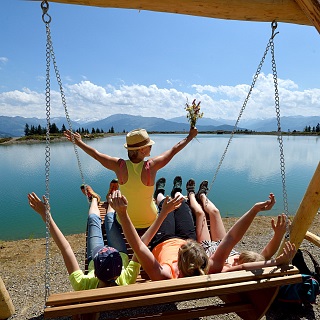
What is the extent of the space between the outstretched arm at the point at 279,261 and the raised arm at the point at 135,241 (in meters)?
0.59

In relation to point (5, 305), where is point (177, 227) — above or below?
above

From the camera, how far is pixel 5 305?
3.28 meters

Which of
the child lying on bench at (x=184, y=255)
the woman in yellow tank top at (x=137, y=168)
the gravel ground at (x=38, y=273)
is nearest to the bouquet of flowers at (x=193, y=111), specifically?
the woman in yellow tank top at (x=137, y=168)

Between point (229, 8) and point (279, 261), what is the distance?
2.30 m

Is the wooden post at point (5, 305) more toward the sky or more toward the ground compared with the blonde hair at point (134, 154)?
more toward the ground

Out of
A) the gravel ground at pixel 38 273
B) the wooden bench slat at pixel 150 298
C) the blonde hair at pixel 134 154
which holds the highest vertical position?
the blonde hair at pixel 134 154

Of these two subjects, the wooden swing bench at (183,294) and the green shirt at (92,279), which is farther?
the green shirt at (92,279)

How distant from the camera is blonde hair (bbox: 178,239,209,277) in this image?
206 centimetres

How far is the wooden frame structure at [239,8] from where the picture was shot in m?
2.65

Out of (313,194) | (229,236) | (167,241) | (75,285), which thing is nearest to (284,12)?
(313,194)

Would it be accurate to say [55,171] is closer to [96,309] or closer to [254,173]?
[254,173]

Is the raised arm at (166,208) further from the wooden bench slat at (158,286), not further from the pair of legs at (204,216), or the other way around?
the pair of legs at (204,216)

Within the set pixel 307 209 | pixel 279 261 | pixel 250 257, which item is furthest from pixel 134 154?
pixel 307 209

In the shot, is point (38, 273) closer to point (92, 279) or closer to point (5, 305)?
point (5, 305)
